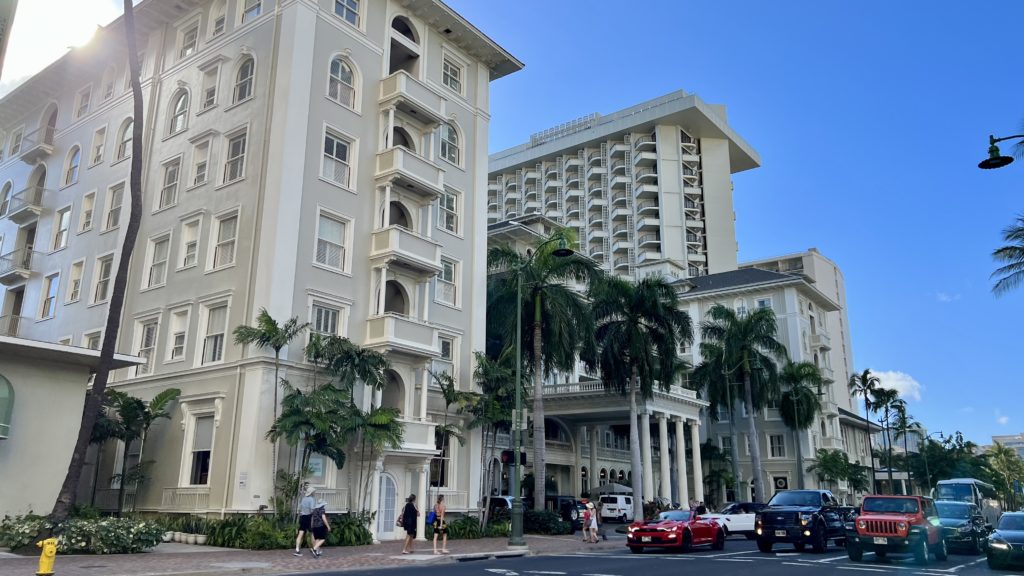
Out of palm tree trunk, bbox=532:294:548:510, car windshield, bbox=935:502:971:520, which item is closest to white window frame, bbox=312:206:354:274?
palm tree trunk, bbox=532:294:548:510

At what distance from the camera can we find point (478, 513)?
109ft

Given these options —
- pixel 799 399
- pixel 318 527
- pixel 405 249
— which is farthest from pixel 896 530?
pixel 799 399

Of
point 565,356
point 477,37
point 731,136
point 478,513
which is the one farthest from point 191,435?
point 731,136

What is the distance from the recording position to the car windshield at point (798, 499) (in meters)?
26.5

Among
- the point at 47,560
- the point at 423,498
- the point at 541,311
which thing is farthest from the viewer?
the point at 541,311

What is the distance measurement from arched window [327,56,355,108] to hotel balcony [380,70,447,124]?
136 cm

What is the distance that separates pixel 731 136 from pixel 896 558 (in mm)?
85289

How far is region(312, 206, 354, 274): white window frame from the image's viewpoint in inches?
1134

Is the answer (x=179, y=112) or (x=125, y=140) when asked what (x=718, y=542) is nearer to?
(x=179, y=112)

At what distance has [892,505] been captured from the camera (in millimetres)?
22328

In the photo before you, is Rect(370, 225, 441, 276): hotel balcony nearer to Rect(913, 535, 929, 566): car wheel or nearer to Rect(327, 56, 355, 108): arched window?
Rect(327, 56, 355, 108): arched window

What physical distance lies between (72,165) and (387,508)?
25025mm

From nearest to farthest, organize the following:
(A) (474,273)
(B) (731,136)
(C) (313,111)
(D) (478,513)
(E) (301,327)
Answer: (E) (301,327) < (C) (313,111) < (D) (478,513) < (A) (474,273) < (B) (731,136)

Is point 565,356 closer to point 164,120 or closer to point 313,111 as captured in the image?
point 313,111
